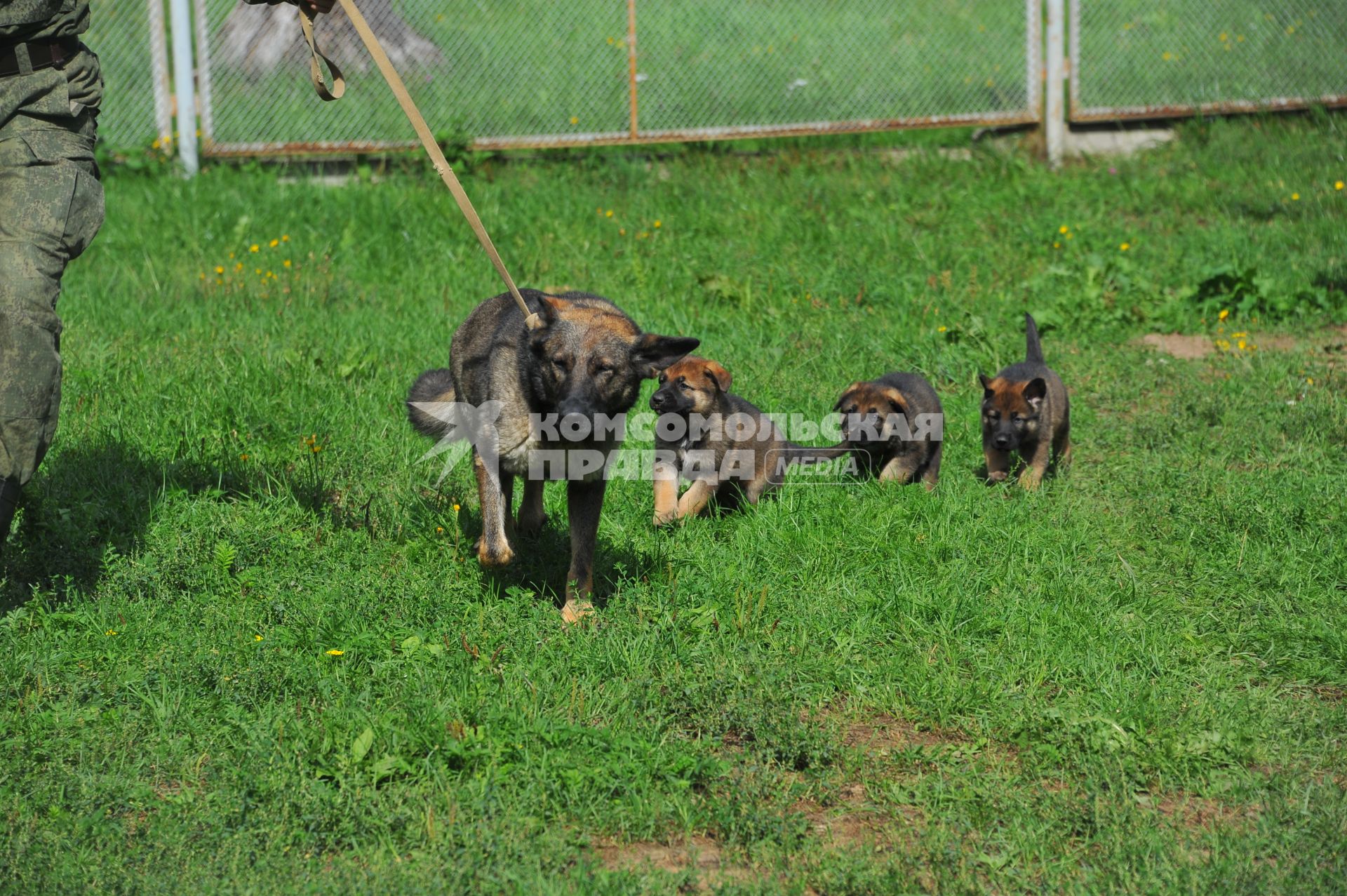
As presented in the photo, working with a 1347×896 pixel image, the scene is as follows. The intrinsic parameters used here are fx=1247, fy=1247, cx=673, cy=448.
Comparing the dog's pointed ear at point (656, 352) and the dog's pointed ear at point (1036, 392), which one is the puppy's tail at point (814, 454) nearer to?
the dog's pointed ear at point (1036, 392)

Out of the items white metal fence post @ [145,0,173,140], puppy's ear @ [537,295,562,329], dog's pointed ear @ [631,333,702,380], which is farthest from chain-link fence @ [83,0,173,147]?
dog's pointed ear @ [631,333,702,380]

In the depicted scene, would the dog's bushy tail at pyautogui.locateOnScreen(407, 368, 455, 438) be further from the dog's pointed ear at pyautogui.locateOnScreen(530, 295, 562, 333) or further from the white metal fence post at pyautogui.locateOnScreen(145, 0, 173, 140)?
the white metal fence post at pyautogui.locateOnScreen(145, 0, 173, 140)

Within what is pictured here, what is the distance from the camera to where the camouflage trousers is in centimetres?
462

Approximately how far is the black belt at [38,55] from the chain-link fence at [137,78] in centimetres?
691

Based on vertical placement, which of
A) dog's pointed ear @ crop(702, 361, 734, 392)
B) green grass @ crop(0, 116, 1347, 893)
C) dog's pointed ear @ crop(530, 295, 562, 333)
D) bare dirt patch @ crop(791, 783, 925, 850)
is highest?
dog's pointed ear @ crop(530, 295, 562, 333)

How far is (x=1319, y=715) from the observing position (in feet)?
14.7

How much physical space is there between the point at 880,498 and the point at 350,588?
2730mm

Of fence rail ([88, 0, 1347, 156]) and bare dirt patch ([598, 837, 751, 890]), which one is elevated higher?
fence rail ([88, 0, 1347, 156])

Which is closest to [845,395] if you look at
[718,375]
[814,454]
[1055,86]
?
[814,454]

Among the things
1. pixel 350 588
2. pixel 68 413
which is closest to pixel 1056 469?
pixel 350 588

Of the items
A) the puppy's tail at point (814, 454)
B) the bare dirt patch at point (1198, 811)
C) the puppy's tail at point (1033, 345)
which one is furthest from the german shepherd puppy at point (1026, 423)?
the bare dirt patch at point (1198, 811)

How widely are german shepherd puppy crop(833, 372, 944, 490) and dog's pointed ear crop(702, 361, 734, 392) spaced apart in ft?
2.54

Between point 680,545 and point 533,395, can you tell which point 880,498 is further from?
point 533,395

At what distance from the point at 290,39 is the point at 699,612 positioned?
10327 mm
